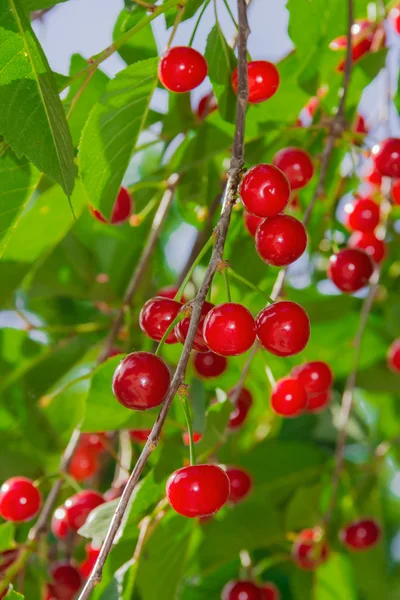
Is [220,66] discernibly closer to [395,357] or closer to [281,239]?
[281,239]

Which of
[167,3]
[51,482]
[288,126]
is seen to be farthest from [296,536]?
[167,3]

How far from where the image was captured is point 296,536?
1.96 meters

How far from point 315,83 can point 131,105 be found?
51 centimetres

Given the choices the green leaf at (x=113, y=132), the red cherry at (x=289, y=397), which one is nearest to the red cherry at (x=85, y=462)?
the red cherry at (x=289, y=397)

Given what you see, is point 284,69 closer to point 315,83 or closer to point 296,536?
point 315,83

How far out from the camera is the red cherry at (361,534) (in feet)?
5.93

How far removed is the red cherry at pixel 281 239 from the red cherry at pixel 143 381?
222mm

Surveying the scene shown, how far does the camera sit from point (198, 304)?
0.89 metres

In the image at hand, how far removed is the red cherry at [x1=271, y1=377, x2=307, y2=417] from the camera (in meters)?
1.48

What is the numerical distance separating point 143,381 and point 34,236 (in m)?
0.89

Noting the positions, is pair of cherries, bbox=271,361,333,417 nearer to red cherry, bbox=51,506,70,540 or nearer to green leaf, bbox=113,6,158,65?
red cherry, bbox=51,506,70,540

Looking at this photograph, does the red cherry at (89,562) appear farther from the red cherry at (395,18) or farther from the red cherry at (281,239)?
the red cherry at (395,18)

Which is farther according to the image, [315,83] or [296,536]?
[296,536]

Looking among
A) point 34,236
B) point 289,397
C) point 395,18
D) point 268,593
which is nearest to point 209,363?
point 289,397
